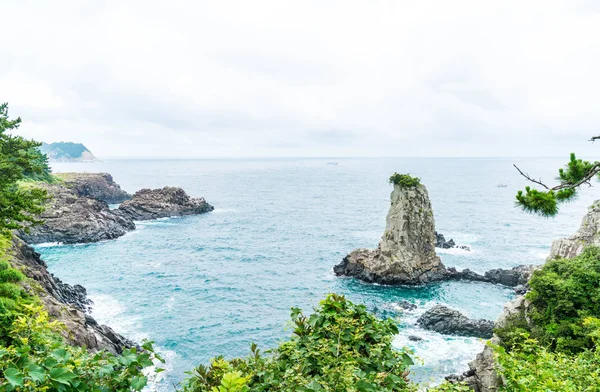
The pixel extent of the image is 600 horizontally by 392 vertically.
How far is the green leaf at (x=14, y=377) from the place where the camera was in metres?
3.85

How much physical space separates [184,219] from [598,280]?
85899 millimetres

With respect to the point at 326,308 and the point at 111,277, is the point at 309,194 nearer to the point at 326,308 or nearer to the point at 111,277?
the point at 111,277

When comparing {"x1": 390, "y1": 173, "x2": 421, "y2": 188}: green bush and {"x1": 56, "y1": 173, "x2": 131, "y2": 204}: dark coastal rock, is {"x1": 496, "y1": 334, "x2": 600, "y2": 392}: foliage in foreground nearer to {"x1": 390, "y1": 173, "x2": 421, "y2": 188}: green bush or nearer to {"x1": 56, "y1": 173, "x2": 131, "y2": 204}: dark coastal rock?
{"x1": 390, "y1": 173, "x2": 421, "y2": 188}: green bush

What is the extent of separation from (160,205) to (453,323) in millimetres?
78818

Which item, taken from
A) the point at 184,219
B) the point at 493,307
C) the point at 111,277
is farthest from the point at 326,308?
the point at 184,219

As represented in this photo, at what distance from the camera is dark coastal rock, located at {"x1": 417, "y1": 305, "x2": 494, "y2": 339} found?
35656 mm

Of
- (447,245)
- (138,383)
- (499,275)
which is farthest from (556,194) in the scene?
(447,245)

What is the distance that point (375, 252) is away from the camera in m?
52.5

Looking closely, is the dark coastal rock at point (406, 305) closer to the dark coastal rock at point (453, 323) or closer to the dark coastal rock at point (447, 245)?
the dark coastal rock at point (453, 323)

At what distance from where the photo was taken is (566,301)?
1658 centimetres

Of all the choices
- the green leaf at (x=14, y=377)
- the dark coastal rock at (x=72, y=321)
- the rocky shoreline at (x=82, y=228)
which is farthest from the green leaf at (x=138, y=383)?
the dark coastal rock at (x=72, y=321)

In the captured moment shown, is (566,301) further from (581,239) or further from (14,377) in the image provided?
(14,377)

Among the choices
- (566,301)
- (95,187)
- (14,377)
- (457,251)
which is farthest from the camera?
(95,187)

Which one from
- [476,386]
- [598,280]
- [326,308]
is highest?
[326,308]
